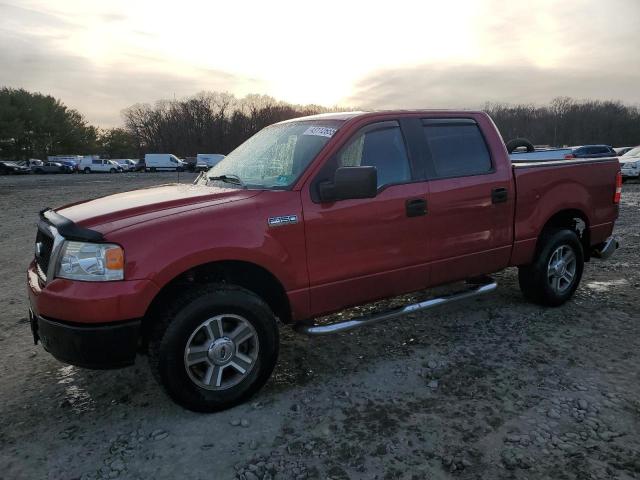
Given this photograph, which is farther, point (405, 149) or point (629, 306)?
point (629, 306)

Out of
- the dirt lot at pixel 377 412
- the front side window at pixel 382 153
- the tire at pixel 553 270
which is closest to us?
the dirt lot at pixel 377 412

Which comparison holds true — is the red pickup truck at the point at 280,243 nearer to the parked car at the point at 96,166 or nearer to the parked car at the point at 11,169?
the parked car at the point at 11,169

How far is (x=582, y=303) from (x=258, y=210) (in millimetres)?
3827

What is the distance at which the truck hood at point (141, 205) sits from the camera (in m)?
3.09

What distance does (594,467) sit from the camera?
2609 millimetres

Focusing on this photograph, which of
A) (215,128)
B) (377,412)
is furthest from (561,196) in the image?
(215,128)

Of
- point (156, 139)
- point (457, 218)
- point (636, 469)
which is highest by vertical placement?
point (156, 139)

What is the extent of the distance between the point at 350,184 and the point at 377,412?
152cm

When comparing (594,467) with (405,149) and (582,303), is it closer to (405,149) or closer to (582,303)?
(405,149)

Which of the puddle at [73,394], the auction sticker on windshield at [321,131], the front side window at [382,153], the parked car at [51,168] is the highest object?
the parked car at [51,168]

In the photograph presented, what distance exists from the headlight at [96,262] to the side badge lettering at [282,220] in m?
0.96

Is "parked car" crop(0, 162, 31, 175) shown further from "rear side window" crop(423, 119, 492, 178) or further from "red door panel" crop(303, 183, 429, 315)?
"red door panel" crop(303, 183, 429, 315)

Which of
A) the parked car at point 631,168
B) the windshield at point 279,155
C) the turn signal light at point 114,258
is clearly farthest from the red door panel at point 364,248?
the parked car at point 631,168

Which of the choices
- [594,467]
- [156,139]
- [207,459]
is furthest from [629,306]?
[156,139]
